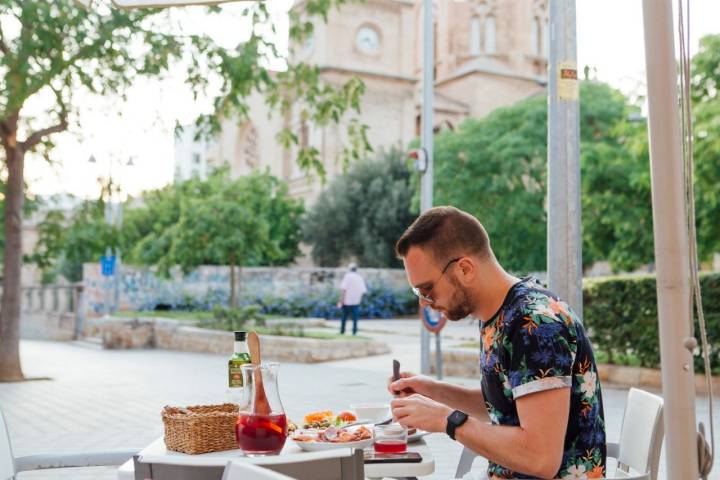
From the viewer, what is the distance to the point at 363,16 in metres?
50.8

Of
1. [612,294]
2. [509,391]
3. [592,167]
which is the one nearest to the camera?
[509,391]

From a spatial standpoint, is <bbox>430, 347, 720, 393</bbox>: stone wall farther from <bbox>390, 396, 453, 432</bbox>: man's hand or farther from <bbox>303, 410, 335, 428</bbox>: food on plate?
<bbox>390, 396, 453, 432</bbox>: man's hand

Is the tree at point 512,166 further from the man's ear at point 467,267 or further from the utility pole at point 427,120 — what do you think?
the man's ear at point 467,267

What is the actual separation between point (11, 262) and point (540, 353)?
13362mm

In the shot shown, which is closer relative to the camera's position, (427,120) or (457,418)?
(457,418)

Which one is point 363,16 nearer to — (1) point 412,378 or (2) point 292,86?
(2) point 292,86

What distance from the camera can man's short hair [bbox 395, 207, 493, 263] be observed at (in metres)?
2.89

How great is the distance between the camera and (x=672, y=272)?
2.35m

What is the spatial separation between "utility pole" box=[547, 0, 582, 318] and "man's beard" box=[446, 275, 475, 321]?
13.2 feet

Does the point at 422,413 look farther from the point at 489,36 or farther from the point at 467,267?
the point at 489,36

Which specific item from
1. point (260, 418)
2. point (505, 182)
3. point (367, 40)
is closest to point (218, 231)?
point (505, 182)

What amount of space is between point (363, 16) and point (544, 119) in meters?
18.1

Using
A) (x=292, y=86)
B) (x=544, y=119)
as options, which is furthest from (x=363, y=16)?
(x=292, y=86)

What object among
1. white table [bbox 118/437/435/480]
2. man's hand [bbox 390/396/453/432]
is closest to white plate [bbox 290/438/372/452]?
white table [bbox 118/437/435/480]
